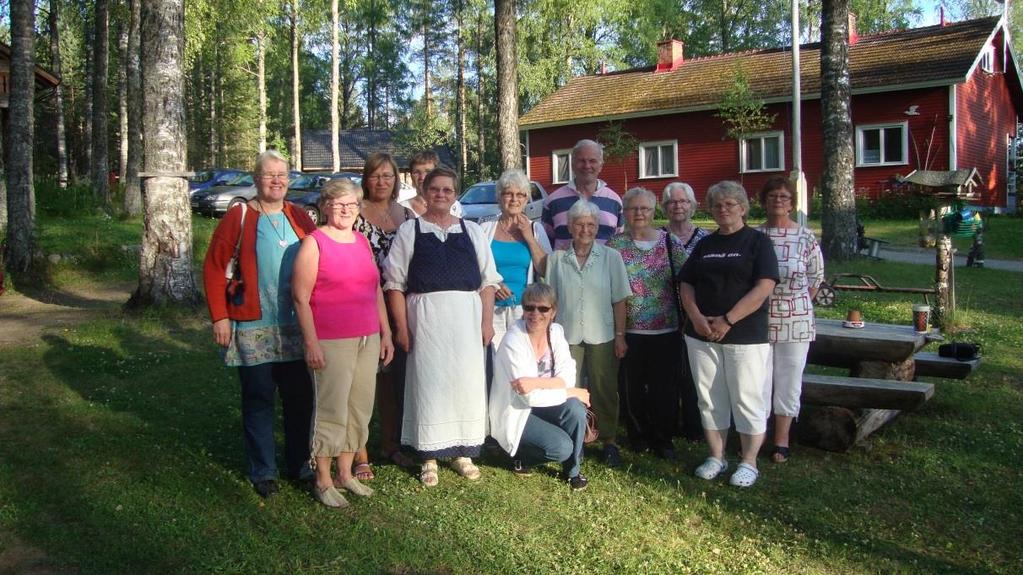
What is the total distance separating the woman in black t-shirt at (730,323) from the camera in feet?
16.0

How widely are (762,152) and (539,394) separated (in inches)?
971

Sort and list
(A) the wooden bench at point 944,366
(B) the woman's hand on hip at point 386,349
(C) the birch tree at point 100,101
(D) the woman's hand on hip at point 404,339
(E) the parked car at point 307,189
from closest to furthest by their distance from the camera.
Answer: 1. (B) the woman's hand on hip at point 386,349
2. (D) the woman's hand on hip at point 404,339
3. (A) the wooden bench at point 944,366
4. (C) the birch tree at point 100,101
5. (E) the parked car at point 307,189

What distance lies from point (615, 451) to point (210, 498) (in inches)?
90.8

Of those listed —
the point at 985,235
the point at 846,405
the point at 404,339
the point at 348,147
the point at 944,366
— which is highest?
the point at 348,147

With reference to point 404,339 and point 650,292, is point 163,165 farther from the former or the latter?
point 650,292

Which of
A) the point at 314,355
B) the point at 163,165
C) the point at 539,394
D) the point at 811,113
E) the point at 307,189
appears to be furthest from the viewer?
the point at 811,113

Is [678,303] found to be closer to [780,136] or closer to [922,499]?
[922,499]

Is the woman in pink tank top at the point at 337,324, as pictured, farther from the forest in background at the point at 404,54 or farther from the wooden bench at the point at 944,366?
the forest in background at the point at 404,54

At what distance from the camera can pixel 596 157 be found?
5641 mm

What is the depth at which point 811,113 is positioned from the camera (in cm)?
2631

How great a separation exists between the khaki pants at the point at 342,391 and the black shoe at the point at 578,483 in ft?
3.96

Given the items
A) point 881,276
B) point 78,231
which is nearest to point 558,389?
point 881,276

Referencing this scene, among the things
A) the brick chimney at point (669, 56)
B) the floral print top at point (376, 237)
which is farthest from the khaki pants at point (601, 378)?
the brick chimney at point (669, 56)

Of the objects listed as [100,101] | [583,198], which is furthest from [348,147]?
[583,198]
